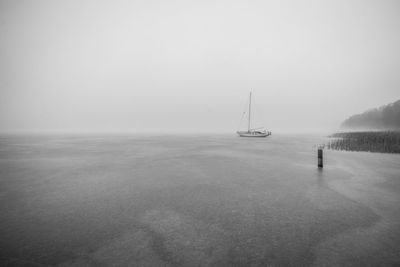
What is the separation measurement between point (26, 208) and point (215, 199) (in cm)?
912

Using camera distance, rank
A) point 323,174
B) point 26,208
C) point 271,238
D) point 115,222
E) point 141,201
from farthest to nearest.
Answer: point 323,174, point 141,201, point 26,208, point 115,222, point 271,238

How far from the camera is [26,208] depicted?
831 cm

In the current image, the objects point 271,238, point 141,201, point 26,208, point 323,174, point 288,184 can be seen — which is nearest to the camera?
point 271,238

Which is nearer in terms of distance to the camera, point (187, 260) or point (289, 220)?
point (187, 260)

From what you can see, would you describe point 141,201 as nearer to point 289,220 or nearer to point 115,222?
point 115,222

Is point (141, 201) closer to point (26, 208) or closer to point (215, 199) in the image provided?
point (215, 199)

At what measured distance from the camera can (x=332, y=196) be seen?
32.0 feet

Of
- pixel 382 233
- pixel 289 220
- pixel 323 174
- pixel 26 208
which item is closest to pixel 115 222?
pixel 26 208

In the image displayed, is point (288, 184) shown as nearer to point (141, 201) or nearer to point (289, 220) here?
point (289, 220)

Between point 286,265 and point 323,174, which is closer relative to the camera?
point 286,265

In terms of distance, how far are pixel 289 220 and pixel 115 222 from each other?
6967mm

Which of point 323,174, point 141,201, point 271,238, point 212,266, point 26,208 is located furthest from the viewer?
point 323,174

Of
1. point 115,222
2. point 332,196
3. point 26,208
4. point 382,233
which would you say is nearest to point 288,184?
point 332,196

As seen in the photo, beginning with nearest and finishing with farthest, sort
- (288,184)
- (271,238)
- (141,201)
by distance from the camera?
(271,238) → (141,201) → (288,184)
